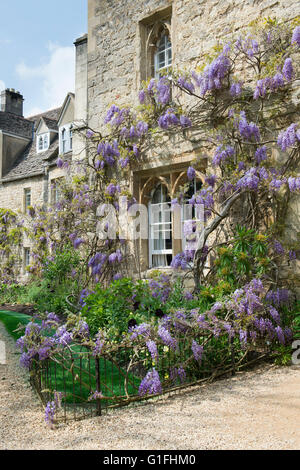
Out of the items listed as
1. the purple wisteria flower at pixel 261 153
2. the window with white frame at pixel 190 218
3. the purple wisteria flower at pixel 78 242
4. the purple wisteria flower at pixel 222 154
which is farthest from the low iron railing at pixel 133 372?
the purple wisteria flower at pixel 78 242

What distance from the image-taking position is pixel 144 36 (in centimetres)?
812

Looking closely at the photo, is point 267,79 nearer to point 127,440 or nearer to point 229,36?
point 229,36

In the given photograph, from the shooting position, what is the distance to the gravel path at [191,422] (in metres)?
2.91

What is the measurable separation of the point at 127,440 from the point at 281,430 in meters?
1.11

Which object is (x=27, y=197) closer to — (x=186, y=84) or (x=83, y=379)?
(x=186, y=84)

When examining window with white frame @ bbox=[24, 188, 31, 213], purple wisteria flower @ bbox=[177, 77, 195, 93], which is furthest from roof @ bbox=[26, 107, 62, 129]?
purple wisteria flower @ bbox=[177, 77, 195, 93]

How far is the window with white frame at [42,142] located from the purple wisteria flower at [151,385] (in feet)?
49.5

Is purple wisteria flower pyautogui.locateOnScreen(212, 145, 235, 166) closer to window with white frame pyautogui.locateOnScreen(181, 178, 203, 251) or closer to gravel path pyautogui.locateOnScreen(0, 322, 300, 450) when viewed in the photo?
window with white frame pyautogui.locateOnScreen(181, 178, 203, 251)

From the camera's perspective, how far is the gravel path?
291 cm

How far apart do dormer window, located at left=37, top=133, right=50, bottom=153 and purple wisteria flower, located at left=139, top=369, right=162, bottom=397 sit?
15081 mm

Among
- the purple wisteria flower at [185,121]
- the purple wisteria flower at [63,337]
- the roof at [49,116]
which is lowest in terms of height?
the purple wisteria flower at [63,337]

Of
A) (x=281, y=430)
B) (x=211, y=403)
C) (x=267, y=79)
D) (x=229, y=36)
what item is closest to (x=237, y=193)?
(x=267, y=79)

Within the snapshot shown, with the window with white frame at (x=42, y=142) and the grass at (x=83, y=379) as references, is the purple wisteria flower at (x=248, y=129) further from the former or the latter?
the window with white frame at (x=42, y=142)

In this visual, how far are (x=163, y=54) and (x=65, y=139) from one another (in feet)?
28.4
